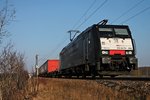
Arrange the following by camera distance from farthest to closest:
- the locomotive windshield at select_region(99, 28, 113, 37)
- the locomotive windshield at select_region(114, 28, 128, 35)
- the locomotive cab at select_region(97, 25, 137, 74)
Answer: the locomotive windshield at select_region(114, 28, 128, 35)
the locomotive windshield at select_region(99, 28, 113, 37)
the locomotive cab at select_region(97, 25, 137, 74)

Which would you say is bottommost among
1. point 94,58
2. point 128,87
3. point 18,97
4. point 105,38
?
point 18,97

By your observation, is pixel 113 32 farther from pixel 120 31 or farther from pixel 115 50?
pixel 115 50

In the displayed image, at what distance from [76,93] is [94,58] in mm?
4987

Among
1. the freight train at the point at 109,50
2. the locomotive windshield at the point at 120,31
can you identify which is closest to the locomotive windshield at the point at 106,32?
the freight train at the point at 109,50

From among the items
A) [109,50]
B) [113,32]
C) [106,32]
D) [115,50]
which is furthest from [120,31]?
[109,50]

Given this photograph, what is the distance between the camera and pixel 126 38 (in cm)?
1877

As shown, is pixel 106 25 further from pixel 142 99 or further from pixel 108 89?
pixel 142 99

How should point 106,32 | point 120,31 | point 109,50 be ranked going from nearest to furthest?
1. point 109,50
2. point 106,32
3. point 120,31

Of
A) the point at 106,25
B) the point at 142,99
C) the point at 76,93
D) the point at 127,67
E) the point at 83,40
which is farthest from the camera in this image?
the point at 83,40

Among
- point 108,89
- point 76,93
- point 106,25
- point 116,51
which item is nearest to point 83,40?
point 106,25

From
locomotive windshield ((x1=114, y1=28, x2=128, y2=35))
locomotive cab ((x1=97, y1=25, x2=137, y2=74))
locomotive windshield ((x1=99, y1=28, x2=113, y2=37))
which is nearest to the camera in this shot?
locomotive cab ((x1=97, y1=25, x2=137, y2=74))

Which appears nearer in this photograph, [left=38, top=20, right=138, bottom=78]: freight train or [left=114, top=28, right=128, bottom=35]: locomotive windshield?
[left=38, top=20, right=138, bottom=78]: freight train

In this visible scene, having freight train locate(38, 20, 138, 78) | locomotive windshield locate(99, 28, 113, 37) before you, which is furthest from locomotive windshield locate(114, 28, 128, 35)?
locomotive windshield locate(99, 28, 113, 37)

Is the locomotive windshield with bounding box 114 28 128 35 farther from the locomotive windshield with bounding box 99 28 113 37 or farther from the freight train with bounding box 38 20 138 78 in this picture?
the locomotive windshield with bounding box 99 28 113 37
